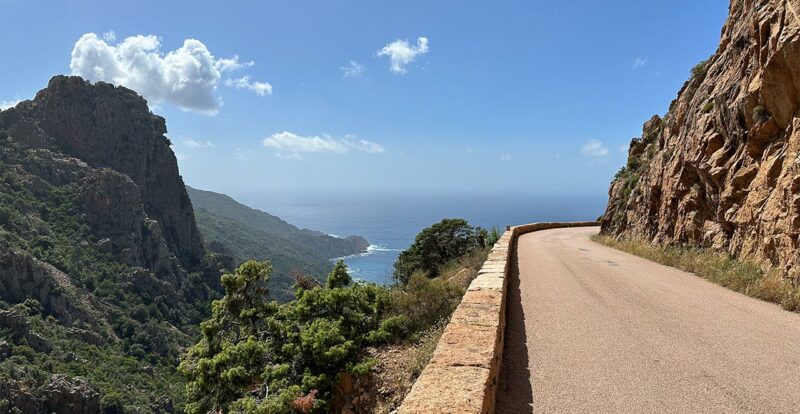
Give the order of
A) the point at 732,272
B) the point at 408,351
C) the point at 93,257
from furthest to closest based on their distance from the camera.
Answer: the point at 93,257 → the point at 732,272 → the point at 408,351

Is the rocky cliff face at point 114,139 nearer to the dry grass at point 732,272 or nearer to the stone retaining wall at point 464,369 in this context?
the dry grass at point 732,272

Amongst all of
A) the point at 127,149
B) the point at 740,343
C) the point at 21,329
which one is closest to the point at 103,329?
the point at 21,329

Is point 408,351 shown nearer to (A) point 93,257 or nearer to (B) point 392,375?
(B) point 392,375

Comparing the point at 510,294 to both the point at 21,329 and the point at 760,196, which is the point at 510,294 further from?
the point at 21,329

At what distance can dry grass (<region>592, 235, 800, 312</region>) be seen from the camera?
24.5 feet

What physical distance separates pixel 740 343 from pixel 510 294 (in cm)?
399

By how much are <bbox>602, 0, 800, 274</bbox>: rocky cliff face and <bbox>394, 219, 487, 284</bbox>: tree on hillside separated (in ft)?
30.0

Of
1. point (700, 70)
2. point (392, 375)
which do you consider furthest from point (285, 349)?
point (700, 70)

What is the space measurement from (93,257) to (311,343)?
109 meters

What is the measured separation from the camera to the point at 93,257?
95.3 m

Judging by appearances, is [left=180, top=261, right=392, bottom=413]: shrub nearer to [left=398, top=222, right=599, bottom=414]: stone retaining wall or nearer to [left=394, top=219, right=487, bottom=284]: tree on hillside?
[left=398, top=222, right=599, bottom=414]: stone retaining wall

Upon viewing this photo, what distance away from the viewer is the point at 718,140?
12.6 m

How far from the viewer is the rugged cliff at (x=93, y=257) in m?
60.4

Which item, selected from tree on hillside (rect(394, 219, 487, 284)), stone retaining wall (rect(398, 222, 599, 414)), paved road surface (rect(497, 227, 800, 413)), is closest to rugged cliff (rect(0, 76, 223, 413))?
tree on hillside (rect(394, 219, 487, 284))
